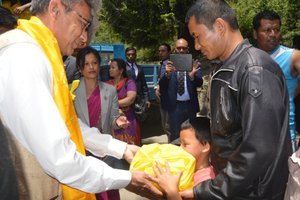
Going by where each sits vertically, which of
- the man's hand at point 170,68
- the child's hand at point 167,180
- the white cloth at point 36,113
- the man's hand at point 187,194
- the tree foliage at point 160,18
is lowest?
the tree foliage at point 160,18

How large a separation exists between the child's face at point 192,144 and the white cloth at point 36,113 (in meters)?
0.91

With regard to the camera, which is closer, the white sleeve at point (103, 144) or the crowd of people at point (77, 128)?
the crowd of people at point (77, 128)

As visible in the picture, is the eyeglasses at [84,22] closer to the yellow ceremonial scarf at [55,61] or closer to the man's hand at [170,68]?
the yellow ceremonial scarf at [55,61]

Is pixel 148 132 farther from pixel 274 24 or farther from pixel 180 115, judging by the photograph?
pixel 274 24

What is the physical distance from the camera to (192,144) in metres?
2.48

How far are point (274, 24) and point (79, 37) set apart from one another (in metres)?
1.98

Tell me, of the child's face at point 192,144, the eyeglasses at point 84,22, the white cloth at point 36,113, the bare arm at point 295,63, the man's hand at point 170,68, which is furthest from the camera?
the man's hand at point 170,68

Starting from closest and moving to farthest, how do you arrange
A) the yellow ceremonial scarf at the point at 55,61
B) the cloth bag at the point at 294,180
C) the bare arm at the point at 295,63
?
1. the cloth bag at the point at 294,180
2. the yellow ceremonial scarf at the point at 55,61
3. the bare arm at the point at 295,63

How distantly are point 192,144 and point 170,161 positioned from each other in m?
0.44

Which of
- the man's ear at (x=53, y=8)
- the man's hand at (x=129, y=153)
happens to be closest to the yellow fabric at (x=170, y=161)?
the man's hand at (x=129, y=153)

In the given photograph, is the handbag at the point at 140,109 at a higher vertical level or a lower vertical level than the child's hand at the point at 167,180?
lower

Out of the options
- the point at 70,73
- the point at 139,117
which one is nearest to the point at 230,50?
the point at 70,73

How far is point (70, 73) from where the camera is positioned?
4422 millimetres

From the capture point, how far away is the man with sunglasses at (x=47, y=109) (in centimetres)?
157
